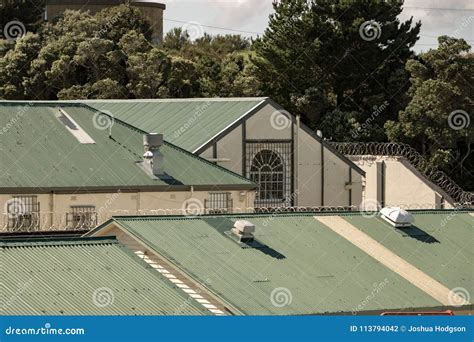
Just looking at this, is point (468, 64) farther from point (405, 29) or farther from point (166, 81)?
point (166, 81)

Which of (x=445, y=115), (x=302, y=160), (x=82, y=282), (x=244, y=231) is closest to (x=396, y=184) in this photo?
(x=302, y=160)

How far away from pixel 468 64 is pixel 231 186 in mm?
32369

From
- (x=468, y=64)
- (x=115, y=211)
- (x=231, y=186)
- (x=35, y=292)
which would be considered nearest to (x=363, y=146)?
(x=468, y=64)

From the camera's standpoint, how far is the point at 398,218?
4600 centimetres

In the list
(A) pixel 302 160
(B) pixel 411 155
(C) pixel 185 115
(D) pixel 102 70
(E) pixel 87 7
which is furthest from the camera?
(E) pixel 87 7

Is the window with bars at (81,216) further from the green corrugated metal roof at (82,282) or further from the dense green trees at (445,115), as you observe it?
the dense green trees at (445,115)

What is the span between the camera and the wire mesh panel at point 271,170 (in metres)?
69.9

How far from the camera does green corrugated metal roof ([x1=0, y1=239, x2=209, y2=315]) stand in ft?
108

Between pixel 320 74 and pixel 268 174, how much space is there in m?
31.1

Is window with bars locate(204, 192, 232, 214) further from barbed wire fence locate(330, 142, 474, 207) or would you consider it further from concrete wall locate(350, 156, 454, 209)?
barbed wire fence locate(330, 142, 474, 207)

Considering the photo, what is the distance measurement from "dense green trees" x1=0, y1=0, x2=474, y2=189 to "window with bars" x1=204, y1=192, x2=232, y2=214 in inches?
1165

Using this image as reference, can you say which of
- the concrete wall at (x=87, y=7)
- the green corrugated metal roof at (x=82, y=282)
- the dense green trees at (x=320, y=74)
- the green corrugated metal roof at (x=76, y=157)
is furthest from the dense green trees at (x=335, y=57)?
the green corrugated metal roof at (x=82, y=282)

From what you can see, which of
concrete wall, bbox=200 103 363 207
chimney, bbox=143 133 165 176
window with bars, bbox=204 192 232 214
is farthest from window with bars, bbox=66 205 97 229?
concrete wall, bbox=200 103 363 207

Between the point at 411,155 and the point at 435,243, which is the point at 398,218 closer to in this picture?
the point at 435,243
